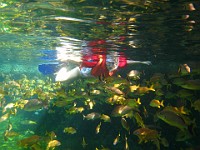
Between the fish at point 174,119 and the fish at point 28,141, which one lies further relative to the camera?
the fish at point 28,141

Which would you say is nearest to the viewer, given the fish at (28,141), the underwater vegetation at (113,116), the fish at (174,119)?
the fish at (174,119)

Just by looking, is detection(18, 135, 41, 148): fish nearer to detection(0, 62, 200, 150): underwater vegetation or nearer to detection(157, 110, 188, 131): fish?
detection(0, 62, 200, 150): underwater vegetation

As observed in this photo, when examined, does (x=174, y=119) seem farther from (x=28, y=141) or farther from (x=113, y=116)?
(x=28, y=141)

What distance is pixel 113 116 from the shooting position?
11.4m

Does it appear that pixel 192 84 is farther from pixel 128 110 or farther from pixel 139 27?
pixel 139 27

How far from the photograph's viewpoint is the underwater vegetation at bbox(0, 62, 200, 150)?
363 inches

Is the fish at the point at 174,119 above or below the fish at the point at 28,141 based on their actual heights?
above

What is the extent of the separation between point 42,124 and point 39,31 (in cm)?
760

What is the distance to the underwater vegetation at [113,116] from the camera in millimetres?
9219

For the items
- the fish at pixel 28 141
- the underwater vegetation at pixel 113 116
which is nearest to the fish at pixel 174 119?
the underwater vegetation at pixel 113 116

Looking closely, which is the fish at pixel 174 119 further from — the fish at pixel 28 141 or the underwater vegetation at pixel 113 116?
the fish at pixel 28 141

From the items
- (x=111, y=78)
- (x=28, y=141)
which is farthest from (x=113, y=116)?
(x=28, y=141)

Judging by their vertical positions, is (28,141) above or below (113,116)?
above

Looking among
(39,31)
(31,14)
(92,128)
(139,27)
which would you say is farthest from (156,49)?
(31,14)
